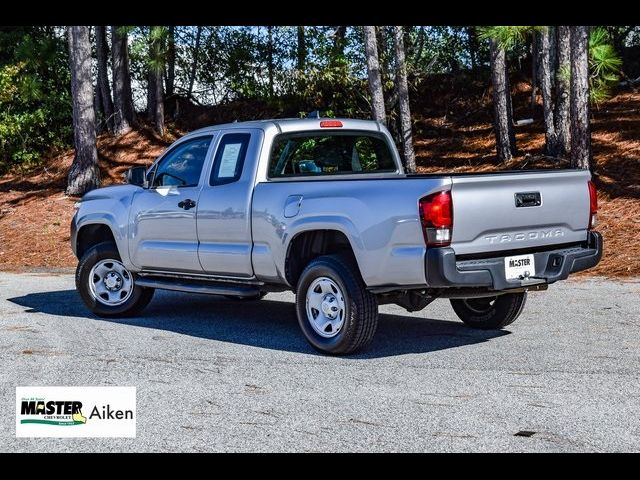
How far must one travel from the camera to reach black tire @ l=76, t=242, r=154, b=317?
9898 millimetres

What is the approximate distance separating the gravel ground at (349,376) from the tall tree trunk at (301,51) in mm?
13436

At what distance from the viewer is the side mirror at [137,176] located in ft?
31.2

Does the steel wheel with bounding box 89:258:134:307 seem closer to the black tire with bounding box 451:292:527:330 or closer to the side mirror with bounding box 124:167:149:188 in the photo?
the side mirror with bounding box 124:167:149:188

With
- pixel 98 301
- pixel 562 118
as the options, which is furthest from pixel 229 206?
pixel 562 118

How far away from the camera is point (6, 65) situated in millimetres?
26234

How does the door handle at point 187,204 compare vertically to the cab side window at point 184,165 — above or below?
below

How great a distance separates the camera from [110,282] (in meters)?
10.0

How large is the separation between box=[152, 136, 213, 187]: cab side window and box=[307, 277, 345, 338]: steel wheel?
2.02 metres

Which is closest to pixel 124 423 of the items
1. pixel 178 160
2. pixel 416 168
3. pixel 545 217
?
pixel 545 217

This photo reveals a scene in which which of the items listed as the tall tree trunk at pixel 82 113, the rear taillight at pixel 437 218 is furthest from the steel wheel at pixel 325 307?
the tall tree trunk at pixel 82 113

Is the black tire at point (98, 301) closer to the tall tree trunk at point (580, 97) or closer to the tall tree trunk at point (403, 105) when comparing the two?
the tall tree trunk at point (580, 97)

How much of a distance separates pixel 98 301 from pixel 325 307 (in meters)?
3.35

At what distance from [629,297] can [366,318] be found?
4245mm
